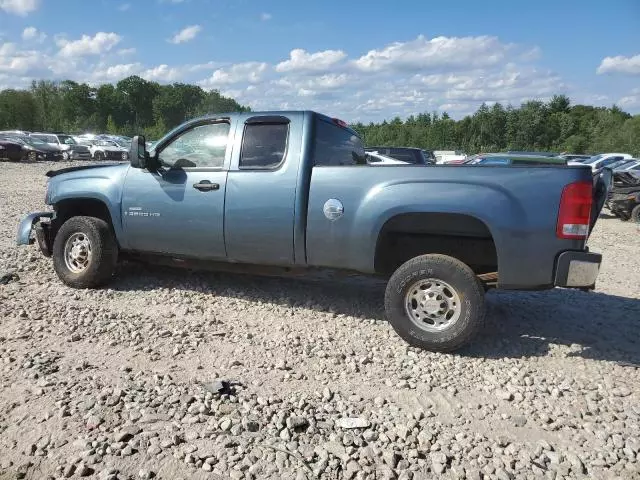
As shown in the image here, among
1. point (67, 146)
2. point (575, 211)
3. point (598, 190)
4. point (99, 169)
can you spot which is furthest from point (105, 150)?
point (575, 211)

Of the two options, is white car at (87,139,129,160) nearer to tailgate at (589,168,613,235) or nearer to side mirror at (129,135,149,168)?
side mirror at (129,135,149,168)

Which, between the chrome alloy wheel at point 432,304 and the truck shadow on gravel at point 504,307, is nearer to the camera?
the chrome alloy wheel at point 432,304

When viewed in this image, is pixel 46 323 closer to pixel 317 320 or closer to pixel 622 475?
pixel 317 320

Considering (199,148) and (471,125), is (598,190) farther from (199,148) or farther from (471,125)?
(471,125)

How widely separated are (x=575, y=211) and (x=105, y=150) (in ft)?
114

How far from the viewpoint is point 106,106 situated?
361 ft

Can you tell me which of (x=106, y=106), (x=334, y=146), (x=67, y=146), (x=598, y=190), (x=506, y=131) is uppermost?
(x=106, y=106)

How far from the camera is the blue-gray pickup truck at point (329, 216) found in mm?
3928

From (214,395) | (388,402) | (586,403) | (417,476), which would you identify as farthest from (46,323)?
(586,403)

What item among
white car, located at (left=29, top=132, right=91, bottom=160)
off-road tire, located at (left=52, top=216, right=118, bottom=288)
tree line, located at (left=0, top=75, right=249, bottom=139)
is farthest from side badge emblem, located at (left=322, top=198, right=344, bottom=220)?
tree line, located at (left=0, top=75, right=249, bottom=139)

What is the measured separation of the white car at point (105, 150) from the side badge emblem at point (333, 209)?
32384 millimetres

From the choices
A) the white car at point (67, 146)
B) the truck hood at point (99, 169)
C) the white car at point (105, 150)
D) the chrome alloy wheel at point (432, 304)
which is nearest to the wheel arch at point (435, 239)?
the chrome alloy wheel at point (432, 304)

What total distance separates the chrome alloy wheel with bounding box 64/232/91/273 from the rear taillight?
15.7 ft

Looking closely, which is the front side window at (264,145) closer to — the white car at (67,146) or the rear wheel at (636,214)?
the rear wheel at (636,214)
